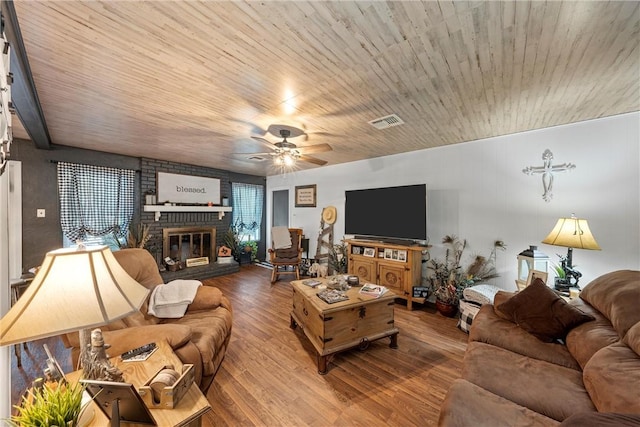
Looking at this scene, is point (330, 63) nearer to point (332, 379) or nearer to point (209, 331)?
point (209, 331)

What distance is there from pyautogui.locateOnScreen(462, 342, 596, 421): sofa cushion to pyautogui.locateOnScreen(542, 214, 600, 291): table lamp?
1236mm

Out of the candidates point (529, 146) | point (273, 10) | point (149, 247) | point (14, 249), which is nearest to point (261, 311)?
point (149, 247)

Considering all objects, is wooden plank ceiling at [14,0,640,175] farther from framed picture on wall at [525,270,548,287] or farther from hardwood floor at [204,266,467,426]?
hardwood floor at [204,266,467,426]

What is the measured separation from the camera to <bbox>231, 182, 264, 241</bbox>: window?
6023 mm

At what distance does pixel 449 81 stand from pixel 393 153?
2.27 metres

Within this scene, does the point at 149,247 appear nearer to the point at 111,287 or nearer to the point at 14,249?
the point at 14,249

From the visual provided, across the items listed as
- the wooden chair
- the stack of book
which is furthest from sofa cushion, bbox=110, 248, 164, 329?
the wooden chair

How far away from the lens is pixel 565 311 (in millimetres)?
1712

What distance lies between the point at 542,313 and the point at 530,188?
1.81 metres

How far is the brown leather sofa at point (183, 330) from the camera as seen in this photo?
1520mm

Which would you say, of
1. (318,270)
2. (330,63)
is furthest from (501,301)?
(318,270)

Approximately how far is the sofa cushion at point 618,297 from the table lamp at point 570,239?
1.19 ft

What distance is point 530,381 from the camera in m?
1.33

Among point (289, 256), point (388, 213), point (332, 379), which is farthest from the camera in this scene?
point (289, 256)
